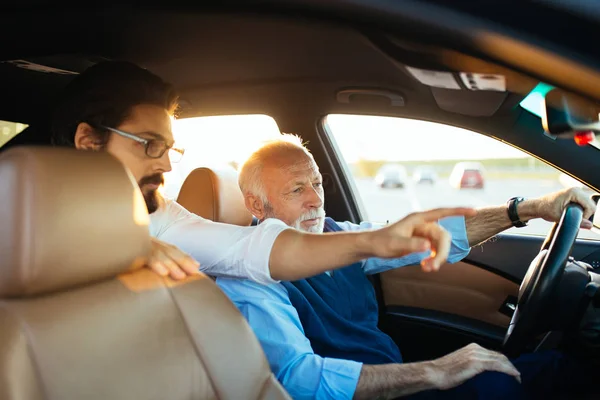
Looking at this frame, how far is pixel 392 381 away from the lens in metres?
1.62

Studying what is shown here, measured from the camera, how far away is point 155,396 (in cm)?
122

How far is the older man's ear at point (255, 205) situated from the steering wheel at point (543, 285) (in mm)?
906

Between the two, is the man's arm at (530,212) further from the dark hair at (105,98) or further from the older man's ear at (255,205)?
the dark hair at (105,98)

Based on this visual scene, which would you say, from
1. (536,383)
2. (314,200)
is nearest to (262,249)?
(314,200)

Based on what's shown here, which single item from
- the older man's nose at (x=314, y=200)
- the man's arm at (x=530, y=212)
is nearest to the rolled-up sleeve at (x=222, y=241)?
the older man's nose at (x=314, y=200)

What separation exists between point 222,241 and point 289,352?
13.7 inches

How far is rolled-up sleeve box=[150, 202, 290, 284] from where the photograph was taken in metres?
1.48

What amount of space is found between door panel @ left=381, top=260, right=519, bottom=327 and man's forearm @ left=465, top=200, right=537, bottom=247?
0.33 metres

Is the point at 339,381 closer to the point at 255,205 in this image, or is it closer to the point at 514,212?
the point at 255,205

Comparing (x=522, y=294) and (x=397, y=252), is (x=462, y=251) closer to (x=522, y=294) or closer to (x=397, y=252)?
(x=522, y=294)

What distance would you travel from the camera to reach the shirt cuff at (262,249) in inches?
57.2

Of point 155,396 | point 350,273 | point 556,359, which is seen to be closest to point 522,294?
point 556,359

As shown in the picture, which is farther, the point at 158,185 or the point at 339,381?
the point at 158,185

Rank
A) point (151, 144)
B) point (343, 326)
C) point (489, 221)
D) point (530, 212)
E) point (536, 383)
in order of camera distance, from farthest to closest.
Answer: point (489, 221)
point (530, 212)
point (343, 326)
point (536, 383)
point (151, 144)
